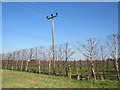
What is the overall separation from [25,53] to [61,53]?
7861 mm

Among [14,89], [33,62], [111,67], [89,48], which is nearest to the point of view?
[14,89]

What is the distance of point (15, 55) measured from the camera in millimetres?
29859

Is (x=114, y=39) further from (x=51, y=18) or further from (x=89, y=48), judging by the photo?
(x=51, y=18)

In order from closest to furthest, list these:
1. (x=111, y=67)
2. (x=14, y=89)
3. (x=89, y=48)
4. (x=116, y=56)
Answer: (x=14, y=89) < (x=116, y=56) < (x=89, y=48) < (x=111, y=67)

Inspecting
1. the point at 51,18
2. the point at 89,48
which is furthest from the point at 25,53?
the point at 89,48

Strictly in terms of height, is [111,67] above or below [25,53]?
below

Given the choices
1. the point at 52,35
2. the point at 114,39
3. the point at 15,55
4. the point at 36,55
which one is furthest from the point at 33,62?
the point at 114,39

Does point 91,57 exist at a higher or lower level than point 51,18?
lower

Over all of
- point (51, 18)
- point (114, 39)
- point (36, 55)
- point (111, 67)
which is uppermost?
point (51, 18)

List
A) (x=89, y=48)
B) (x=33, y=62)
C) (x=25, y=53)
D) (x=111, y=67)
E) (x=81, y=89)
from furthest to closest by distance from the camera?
(x=25, y=53) → (x=33, y=62) → (x=111, y=67) → (x=89, y=48) → (x=81, y=89)

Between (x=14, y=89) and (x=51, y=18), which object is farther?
(x=51, y=18)

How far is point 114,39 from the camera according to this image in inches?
682

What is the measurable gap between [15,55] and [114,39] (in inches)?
822

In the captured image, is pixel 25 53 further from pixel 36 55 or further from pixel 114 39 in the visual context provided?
pixel 114 39
